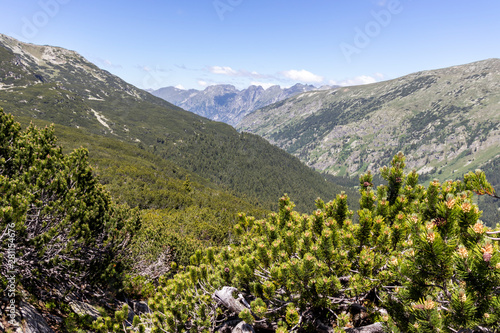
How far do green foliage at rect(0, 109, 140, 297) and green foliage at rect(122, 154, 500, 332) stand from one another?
14.3 feet

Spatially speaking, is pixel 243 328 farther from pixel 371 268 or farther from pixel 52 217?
pixel 52 217

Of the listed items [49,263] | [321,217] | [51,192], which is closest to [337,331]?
[321,217]

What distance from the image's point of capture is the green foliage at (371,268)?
2.98 m

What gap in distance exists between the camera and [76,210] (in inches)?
408

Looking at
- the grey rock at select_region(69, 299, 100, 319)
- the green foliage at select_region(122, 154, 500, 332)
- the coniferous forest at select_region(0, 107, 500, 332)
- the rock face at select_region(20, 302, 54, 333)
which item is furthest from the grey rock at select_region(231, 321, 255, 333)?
the grey rock at select_region(69, 299, 100, 319)

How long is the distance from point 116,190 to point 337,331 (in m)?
96.3

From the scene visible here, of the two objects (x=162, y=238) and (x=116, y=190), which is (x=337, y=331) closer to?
(x=162, y=238)

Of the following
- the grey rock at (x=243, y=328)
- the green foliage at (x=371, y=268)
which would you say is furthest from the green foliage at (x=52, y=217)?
the grey rock at (x=243, y=328)

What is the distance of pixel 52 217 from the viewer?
951cm

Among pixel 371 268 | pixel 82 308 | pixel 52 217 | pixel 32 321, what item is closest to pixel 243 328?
pixel 371 268

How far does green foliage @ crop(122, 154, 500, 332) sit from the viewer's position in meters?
2.98

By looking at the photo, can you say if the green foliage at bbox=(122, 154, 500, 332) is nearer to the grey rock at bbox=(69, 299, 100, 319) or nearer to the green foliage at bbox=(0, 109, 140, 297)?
the green foliage at bbox=(0, 109, 140, 297)

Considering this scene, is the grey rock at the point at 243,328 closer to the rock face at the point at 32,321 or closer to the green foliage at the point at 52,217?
the rock face at the point at 32,321

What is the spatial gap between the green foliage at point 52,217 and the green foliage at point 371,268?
4.36m
